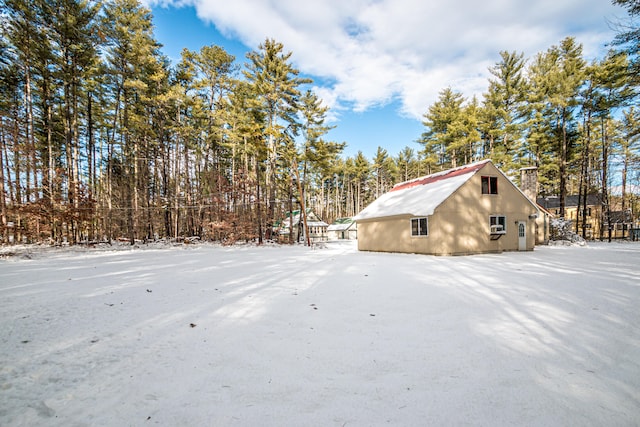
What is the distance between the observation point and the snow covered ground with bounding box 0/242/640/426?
176cm

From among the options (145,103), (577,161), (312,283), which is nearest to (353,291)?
(312,283)

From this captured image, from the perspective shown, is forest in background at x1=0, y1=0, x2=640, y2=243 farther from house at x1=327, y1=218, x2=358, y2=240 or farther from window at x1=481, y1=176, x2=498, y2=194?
house at x1=327, y1=218, x2=358, y2=240

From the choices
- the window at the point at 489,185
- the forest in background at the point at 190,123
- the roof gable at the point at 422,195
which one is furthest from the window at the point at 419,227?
the forest in background at the point at 190,123

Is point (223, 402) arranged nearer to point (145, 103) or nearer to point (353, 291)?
point (353, 291)

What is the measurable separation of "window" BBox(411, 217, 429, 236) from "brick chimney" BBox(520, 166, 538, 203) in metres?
9.84

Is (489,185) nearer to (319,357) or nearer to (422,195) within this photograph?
(422,195)

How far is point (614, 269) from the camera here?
7.20m

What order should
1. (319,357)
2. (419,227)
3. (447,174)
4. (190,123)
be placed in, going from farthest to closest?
(190,123) < (447,174) < (419,227) < (319,357)

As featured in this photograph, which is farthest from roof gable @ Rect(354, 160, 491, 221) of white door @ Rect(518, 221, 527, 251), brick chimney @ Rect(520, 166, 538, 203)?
brick chimney @ Rect(520, 166, 538, 203)

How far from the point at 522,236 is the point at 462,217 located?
465 cm

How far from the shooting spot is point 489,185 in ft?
43.7

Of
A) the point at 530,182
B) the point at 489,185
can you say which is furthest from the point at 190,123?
the point at 530,182

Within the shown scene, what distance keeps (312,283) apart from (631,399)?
4.76m

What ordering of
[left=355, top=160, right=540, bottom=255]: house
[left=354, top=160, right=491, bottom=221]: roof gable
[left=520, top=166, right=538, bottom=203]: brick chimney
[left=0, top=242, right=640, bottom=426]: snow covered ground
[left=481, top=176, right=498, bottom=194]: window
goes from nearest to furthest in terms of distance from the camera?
[left=0, top=242, right=640, bottom=426]: snow covered ground
[left=355, top=160, right=540, bottom=255]: house
[left=354, top=160, right=491, bottom=221]: roof gable
[left=481, top=176, right=498, bottom=194]: window
[left=520, top=166, right=538, bottom=203]: brick chimney
